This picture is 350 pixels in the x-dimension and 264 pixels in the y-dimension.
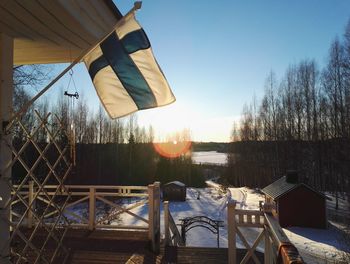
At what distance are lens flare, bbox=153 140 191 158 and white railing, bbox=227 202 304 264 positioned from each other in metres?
35.9

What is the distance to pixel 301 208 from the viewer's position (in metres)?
17.7

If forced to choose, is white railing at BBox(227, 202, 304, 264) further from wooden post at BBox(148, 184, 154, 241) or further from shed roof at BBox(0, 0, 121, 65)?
shed roof at BBox(0, 0, 121, 65)

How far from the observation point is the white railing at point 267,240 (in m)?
2.08

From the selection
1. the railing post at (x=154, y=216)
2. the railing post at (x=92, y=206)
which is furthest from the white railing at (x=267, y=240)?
the railing post at (x=92, y=206)

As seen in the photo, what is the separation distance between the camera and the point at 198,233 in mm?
14148

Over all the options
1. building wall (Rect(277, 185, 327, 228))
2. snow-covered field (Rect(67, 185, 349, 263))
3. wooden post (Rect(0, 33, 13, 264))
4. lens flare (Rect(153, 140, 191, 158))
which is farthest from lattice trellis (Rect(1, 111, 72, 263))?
lens flare (Rect(153, 140, 191, 158))

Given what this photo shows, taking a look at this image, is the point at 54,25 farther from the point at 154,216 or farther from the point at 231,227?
the point at 154,216

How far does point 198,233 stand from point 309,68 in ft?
→ 71.5

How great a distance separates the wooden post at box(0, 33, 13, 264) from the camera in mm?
2652

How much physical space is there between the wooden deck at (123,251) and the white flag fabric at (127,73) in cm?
273

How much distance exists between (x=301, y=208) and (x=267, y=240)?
15.3 metres

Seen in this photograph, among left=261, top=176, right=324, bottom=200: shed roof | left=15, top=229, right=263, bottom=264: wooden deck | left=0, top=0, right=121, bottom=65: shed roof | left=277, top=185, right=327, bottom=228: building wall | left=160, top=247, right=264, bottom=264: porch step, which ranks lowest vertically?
left=277, top=185, right=327, bottom=228: building wall

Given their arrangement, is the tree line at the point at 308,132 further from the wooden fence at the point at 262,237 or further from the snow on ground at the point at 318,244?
the wooden fence at the point at 262,237

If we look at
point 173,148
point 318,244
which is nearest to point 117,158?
point 173,148
